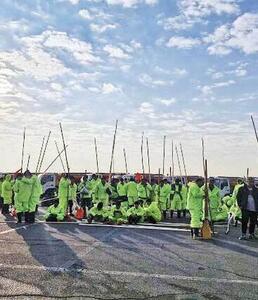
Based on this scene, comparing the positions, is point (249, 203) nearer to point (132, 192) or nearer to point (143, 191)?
point (143, 191)

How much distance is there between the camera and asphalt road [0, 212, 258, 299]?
7.64 meters

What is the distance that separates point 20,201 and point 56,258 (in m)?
7.68

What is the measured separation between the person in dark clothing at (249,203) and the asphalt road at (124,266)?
688 millimetres

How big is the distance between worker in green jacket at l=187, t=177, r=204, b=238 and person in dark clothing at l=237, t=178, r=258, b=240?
44.5 inches

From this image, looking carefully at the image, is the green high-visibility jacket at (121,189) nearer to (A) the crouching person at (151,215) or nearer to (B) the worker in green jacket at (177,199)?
(B) the worker in green jacket at (177,199)

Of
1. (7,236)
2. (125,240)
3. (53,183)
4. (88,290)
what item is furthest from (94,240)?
(53,183)

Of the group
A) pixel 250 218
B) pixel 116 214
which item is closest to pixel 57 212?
pixel 116 214

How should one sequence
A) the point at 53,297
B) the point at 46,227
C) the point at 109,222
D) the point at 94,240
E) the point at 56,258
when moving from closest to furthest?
1. the point at 53,297
2. the point at 56,258
3. the point at 94,240
4. the point at 46,227
5. the point at 109,222

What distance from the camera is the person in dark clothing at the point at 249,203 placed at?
14.2 meters

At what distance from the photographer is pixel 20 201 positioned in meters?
17.6

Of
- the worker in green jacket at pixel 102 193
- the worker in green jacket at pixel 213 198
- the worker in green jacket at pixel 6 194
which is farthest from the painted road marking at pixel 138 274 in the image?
the worker in green jacket at pixel 6 194

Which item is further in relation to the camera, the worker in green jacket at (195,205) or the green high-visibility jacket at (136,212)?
the green high-visibility jacket at (136,212)

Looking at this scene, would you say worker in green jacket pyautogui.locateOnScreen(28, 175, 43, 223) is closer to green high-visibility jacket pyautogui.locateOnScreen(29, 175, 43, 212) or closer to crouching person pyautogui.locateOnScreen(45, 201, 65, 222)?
green high-visibility jacket pyautogui.locateOnScreen(29, 175, 43, 212)

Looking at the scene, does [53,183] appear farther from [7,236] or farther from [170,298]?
[170,298]
